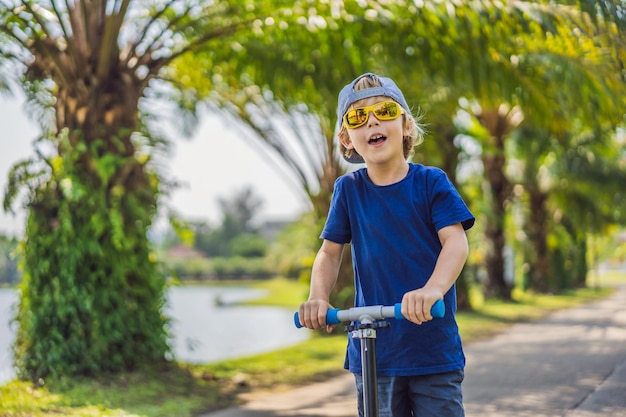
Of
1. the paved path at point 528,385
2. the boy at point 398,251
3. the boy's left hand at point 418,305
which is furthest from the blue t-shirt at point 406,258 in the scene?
the paved path at point 528,385

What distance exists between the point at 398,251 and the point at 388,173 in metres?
0.30

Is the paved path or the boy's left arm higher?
the boy's left arm

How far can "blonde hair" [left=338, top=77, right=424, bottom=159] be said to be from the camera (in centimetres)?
288

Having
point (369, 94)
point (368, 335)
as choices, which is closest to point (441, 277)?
point (368, 335)

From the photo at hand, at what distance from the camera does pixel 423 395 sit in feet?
8.77

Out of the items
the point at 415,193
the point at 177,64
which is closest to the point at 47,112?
the point at 177,64

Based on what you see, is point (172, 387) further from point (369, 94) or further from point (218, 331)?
point (218, 331)

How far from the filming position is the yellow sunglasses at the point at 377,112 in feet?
9.02

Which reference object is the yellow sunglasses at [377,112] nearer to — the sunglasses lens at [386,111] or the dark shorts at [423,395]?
the sunglasses lens at [386,111]

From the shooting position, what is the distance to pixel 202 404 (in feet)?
19.7

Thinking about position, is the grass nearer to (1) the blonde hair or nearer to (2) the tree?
(2) the tree

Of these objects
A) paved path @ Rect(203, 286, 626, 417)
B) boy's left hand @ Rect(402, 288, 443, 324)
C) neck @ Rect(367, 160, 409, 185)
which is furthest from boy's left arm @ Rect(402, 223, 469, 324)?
paved path @ Rect(203, 286, 626, 417)

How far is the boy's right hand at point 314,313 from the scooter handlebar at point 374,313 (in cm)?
3

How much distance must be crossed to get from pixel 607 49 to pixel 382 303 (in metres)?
4.58
